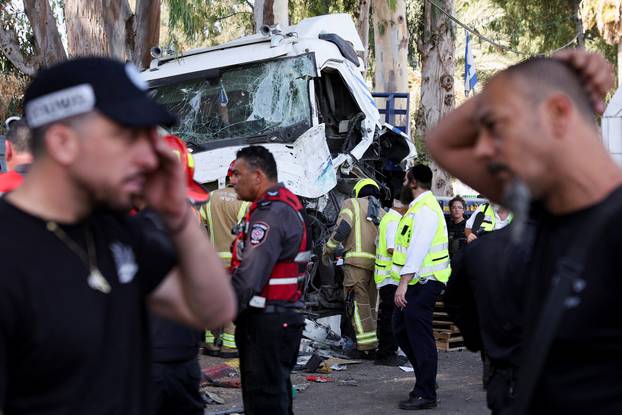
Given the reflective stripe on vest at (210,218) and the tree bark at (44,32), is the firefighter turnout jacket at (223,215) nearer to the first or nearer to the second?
the reflective stripe on vest at (210,218)

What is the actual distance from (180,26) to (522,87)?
13.2 metres

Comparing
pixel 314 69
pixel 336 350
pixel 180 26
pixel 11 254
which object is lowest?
pixel 336 350

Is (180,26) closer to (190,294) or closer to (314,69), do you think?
(314,69)

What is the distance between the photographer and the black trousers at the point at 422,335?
888cm

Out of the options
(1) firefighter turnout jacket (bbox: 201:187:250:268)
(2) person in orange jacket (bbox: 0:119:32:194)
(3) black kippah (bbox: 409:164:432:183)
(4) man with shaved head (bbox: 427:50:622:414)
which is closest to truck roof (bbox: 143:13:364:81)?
(1) firefighter turnout jacket (bbox: 201:187:250:268)

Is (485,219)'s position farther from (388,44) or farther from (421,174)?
(388,44)

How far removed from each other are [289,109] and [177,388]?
6.73m

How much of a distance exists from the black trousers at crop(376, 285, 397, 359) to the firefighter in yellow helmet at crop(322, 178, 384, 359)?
3.5 inches

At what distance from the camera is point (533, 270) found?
270 cm

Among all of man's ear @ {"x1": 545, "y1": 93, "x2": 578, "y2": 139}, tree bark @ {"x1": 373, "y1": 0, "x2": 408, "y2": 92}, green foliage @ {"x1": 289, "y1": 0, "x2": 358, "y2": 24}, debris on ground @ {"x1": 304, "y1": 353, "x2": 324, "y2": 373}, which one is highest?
green foliage @ {"x1": 289, "y1": 0, "x2": 358, "y2": 24}

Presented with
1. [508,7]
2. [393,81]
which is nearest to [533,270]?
[393,81]

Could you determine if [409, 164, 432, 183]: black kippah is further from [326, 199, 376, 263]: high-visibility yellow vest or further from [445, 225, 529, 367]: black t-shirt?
[445, 225, 529, 367]: black t-shirt

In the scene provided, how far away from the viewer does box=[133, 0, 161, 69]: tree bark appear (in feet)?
44.3

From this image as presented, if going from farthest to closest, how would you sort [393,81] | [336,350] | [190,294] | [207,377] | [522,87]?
[393,81]
[336,350]
[207,377]
[190,294]
[522,87]
